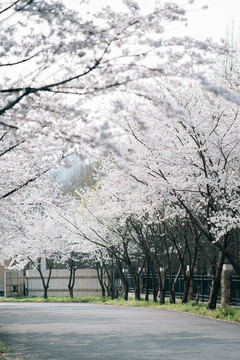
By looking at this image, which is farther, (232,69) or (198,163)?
(232,69)

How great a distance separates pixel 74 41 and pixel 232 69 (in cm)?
1350

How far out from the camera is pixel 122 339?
12.5m

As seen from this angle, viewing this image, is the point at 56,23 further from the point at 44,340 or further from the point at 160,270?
the point at 160,270

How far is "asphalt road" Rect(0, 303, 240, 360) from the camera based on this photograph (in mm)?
10109

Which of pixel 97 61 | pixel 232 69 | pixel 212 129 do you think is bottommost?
pixel 97 61

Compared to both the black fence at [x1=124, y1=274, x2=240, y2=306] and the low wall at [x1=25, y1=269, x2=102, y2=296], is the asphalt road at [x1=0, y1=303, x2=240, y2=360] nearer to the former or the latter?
the black fence at [x1=124, y1=274, x2=240, y2=306]

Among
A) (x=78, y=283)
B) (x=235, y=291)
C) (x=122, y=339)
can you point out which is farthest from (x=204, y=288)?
(x=78, y=283)

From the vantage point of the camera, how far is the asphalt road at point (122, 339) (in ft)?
33.2

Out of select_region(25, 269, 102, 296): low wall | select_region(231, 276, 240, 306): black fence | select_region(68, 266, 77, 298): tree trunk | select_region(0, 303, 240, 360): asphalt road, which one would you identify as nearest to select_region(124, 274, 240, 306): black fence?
select_region(231, 276, 240, 306): black fence

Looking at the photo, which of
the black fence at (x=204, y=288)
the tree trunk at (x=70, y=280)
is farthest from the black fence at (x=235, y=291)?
the tree trunk at (x=70, y=280)

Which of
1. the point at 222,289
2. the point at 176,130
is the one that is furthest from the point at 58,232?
the point at 176,130

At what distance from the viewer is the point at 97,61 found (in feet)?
22.9

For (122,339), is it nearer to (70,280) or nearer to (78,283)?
(70,280)

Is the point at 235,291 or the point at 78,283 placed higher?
the point at 78,283
